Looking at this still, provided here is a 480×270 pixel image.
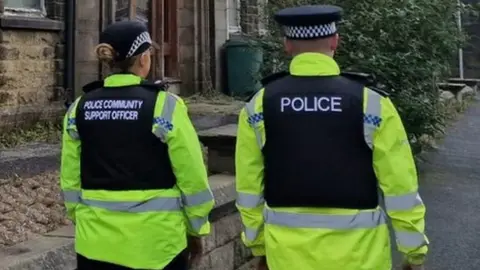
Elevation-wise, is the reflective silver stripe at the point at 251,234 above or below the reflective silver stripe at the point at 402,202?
below

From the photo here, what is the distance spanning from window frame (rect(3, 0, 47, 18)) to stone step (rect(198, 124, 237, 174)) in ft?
14.6

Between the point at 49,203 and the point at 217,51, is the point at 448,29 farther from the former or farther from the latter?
the point at 217,51

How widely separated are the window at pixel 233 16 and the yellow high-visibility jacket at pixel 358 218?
12744 millimetres

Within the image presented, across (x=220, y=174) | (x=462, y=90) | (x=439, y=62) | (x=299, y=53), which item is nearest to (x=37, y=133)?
(x=220, y=174)

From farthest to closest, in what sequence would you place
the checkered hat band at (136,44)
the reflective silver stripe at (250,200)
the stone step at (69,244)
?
the stone step at (69,244) → the checkered hat band at (136,44) → the reflective silver stripe at (250,200)

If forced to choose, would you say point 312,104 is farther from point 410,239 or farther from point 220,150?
point 220,150

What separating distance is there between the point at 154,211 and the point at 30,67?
724 centimetres

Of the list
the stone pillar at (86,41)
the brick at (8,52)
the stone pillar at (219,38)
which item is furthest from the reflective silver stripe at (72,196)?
the stone pillar at (219,38)

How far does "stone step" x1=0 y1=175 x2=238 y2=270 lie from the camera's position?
12.5 ft

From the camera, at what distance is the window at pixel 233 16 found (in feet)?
52.3

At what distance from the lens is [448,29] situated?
883 centimetres

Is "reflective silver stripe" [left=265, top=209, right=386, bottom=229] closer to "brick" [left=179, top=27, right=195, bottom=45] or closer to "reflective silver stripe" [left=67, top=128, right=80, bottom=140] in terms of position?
"reflective silver stripe" [left=67, top=128, right=80, bottom=140]

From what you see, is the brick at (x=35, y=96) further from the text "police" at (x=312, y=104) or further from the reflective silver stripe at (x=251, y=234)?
the text "police" at (x=312, y=104)

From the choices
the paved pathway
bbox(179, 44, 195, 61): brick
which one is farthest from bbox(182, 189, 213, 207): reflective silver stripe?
bbox(179, 44, 195, 61): brick
